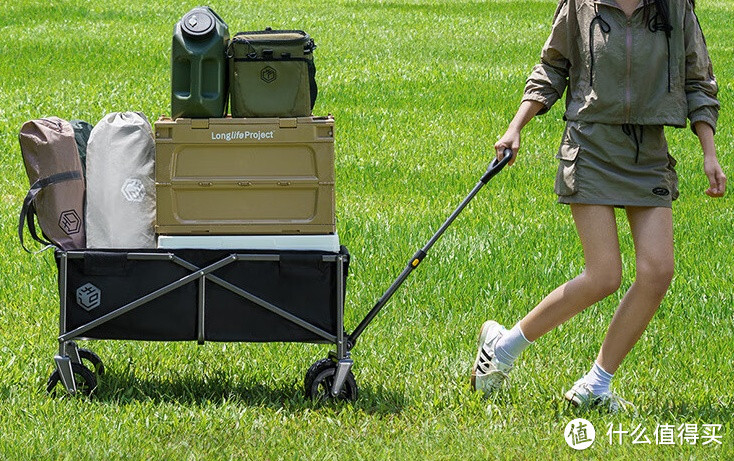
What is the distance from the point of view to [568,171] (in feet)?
17.0

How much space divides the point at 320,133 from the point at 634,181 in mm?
1331

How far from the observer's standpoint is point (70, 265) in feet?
17.8

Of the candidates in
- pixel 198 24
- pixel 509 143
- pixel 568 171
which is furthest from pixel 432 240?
pixel 198 24

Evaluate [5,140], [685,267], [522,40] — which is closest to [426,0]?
[522,40]

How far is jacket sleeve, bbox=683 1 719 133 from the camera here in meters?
5.14

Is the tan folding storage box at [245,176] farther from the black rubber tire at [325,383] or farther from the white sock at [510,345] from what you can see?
the white sock at [510,345]

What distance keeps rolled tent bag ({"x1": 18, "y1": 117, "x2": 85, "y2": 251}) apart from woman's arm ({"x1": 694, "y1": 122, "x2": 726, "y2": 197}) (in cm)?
265

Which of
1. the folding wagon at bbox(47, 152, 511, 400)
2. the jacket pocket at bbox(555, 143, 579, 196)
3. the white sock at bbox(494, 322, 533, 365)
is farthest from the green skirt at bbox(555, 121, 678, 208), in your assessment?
the white sock at bbox(494, 322, 533, 365)

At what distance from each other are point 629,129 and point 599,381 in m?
1.07

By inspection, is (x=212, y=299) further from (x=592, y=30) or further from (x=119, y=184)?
(x=592, y=30)

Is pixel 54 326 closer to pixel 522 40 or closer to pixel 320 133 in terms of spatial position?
pixel 320 133

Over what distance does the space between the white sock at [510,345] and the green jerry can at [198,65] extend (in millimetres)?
1589

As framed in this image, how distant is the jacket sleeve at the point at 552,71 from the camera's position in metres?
5.29

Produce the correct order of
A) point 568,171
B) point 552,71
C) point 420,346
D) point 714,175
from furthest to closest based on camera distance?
point 420,346, point 552,71, point 568,171, point 714,175
